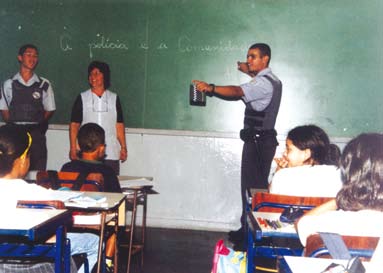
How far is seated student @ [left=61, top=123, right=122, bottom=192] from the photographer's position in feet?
9.67

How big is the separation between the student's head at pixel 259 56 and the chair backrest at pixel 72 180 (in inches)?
83.0

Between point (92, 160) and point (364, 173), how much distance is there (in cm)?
184

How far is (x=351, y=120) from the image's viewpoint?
15.5 feet

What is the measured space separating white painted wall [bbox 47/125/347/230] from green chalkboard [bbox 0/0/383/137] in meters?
0.13

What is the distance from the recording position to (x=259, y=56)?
437cm

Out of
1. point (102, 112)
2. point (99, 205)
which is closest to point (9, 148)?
point (99, 205)

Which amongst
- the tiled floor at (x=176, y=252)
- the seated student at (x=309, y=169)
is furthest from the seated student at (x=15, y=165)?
the tiled floor at (x=176, y=252)

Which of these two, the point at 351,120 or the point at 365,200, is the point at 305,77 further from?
the point at 365,200

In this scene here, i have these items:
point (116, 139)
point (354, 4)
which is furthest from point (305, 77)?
point (116, 139)

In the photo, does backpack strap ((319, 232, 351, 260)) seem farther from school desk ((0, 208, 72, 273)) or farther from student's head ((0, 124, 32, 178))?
student's head ((0, 124, 32, 178))

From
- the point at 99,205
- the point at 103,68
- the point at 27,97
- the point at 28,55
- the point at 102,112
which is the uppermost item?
the point at 28,55

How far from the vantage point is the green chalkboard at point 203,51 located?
4.69 m

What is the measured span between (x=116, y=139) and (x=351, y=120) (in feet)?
7.23

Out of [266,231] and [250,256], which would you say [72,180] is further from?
[266,231]
